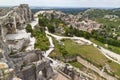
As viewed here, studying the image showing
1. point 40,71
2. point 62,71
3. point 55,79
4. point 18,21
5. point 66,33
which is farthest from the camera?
point 66,33

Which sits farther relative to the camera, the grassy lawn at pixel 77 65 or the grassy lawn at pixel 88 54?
the grassy lawn at pixel 88 54

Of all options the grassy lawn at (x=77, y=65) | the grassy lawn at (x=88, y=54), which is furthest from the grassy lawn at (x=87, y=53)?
the grassy lawn at (x=77, y=65)

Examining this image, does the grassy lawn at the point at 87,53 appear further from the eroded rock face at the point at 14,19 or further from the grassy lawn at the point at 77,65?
the eroded rock face at the point at 14,19

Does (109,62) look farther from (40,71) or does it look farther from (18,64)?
(18,64)

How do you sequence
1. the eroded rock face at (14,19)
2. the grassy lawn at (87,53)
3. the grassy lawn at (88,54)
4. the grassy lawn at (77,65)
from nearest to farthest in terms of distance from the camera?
the grassy lawn at (77,65) < the grassy lawn at (88,54) < the eroded rock face at (14,19) < the grassy lawn at (87,53)

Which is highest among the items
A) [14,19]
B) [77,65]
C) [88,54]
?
[14,19]

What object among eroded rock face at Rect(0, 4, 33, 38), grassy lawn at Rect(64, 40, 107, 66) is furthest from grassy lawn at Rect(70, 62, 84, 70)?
eroded rock face at Rect(0, 4, 33, 38)

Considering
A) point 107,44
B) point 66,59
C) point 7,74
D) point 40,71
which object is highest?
point 7,74

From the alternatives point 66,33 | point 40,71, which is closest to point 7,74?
point 40,71

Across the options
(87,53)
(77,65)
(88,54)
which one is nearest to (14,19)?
A: (87,53)

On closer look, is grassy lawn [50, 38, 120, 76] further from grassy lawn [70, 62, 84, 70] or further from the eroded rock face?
the eroded rock face

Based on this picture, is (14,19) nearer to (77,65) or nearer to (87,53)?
(87,53)
